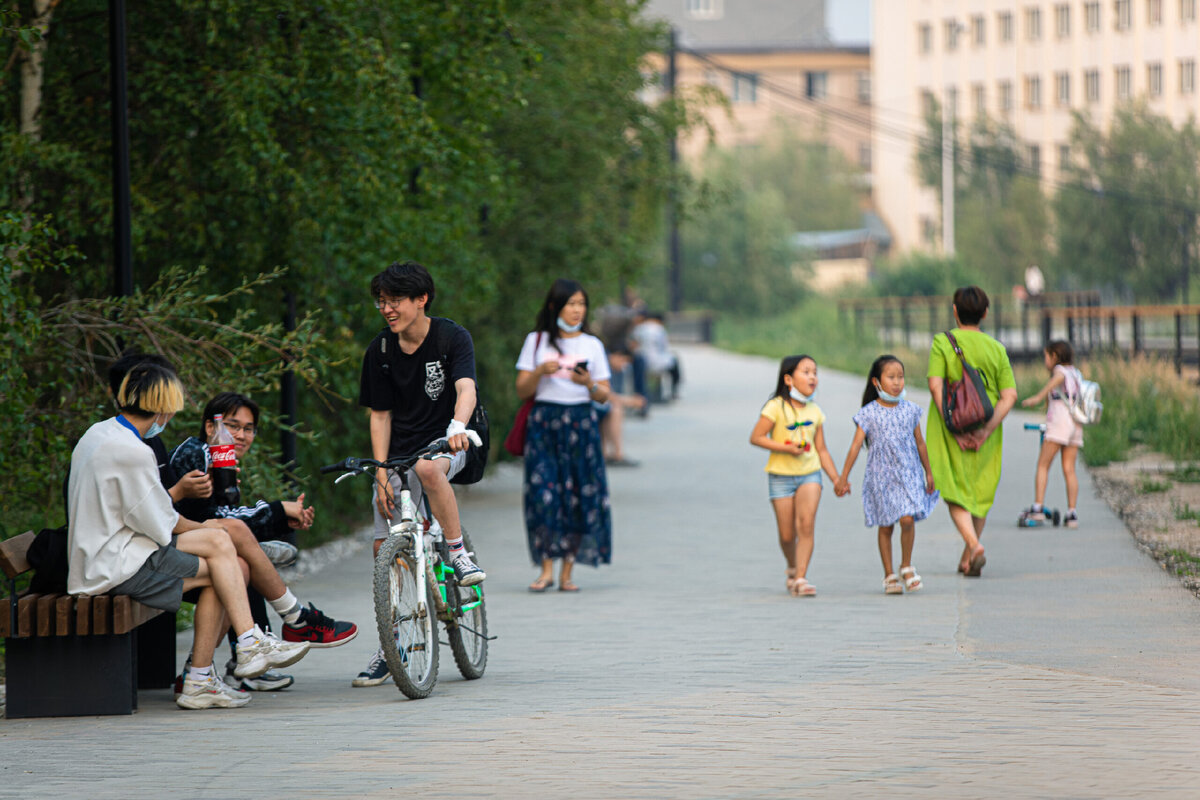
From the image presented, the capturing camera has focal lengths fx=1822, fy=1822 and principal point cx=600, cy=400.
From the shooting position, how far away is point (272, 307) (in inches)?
482

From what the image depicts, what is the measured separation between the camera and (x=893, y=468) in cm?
1032

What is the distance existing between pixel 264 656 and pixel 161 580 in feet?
1.77

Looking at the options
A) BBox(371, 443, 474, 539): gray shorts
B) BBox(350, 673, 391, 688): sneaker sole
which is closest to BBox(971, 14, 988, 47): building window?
BBox(371, 443, 474, 539): gray shorts

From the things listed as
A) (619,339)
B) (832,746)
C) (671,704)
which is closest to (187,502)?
(671,704)

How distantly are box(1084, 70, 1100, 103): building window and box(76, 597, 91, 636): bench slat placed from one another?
72.2 meters

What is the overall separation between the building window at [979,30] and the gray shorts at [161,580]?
80384 millimetres

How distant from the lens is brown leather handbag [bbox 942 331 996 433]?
10.8 metres

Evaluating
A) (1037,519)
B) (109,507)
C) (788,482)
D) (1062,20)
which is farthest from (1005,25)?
(109,507)

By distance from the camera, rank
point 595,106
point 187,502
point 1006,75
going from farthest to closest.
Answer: point 1006,75, point 595,106, point 187,502

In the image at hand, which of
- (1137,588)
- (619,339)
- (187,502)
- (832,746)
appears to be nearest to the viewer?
(832,746)

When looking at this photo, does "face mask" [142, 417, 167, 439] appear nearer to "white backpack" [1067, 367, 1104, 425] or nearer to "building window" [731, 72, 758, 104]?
"white backpack" [1067, 367, 1104, 425]

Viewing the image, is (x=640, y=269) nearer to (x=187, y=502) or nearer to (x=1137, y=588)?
(x=1137, y=588)

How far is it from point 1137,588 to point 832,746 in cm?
441

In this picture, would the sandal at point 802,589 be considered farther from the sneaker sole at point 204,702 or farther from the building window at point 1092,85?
the building window at point 1092,85
